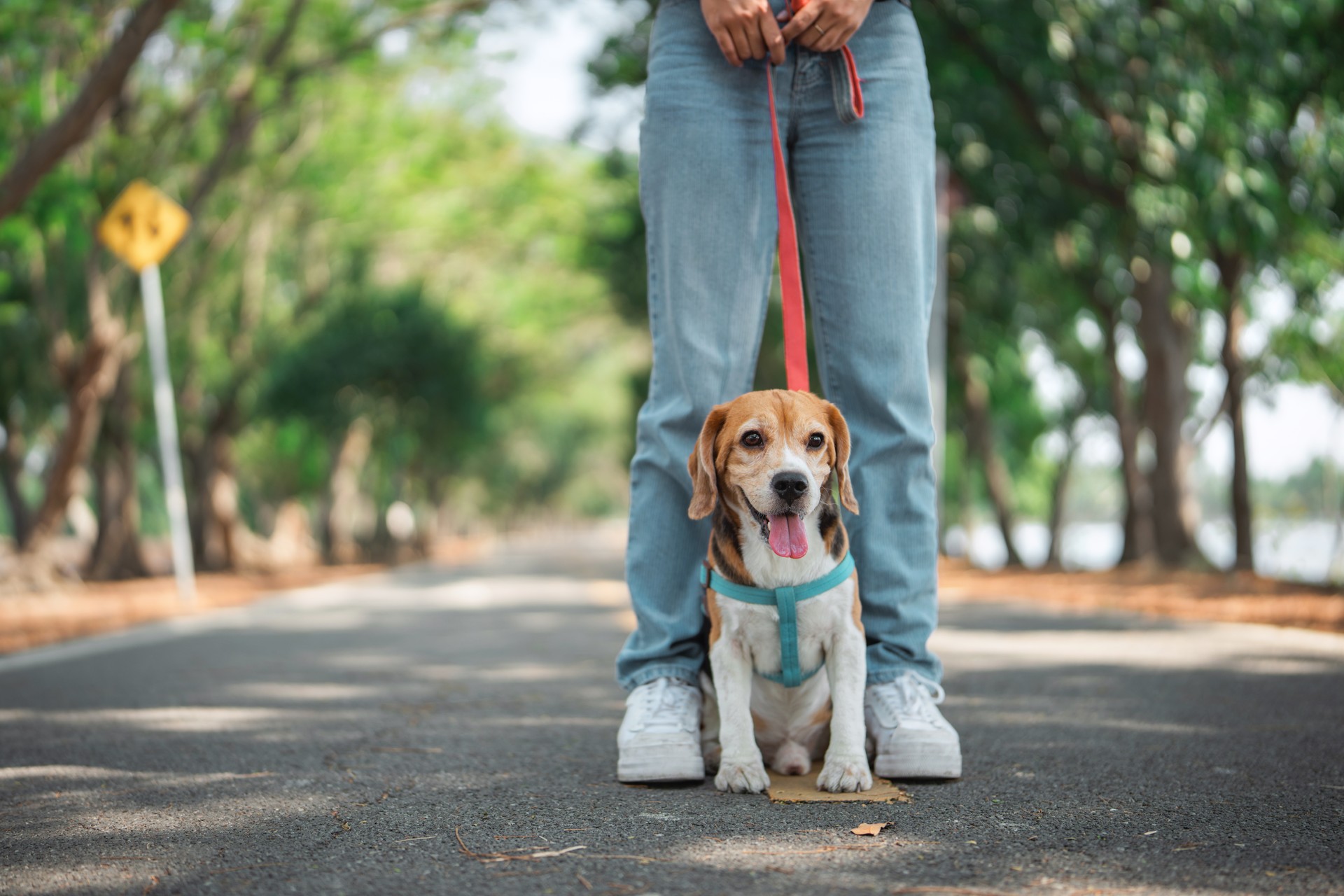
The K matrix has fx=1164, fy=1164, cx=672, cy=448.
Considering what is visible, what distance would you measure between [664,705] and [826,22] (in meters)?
1.94

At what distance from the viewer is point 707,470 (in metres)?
3.06

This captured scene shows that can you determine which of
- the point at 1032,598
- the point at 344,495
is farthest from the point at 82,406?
the point at 344,495

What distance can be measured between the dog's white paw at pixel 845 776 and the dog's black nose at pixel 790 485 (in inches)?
25.9

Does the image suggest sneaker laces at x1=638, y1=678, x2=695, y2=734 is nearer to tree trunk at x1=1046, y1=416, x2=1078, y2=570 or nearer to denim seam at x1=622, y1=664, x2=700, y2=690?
denim seam at x1=622, y1=664, x2=700, y2=690

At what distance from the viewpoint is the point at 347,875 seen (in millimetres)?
2205

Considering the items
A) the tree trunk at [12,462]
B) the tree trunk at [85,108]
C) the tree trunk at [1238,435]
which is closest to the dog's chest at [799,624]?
the tree trunk at [85,108]

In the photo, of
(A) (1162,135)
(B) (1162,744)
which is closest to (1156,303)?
(A) (1162,135)

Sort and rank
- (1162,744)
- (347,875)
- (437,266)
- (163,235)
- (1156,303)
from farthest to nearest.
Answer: (437,266), (1156,303), (163,235), (1162,744), (347,875)

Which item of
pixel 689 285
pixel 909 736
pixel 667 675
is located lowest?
pixel 909 736

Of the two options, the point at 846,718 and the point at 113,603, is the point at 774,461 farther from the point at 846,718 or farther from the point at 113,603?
the point at 113,603

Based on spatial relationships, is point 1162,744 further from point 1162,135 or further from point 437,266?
point 437,266

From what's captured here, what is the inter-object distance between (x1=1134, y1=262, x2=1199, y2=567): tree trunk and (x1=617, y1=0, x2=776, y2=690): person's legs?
1273 centimetres

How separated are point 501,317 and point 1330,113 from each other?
27896mm

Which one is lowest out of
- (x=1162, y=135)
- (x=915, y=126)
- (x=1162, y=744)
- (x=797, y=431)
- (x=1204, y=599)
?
(x=1204, y=599)
